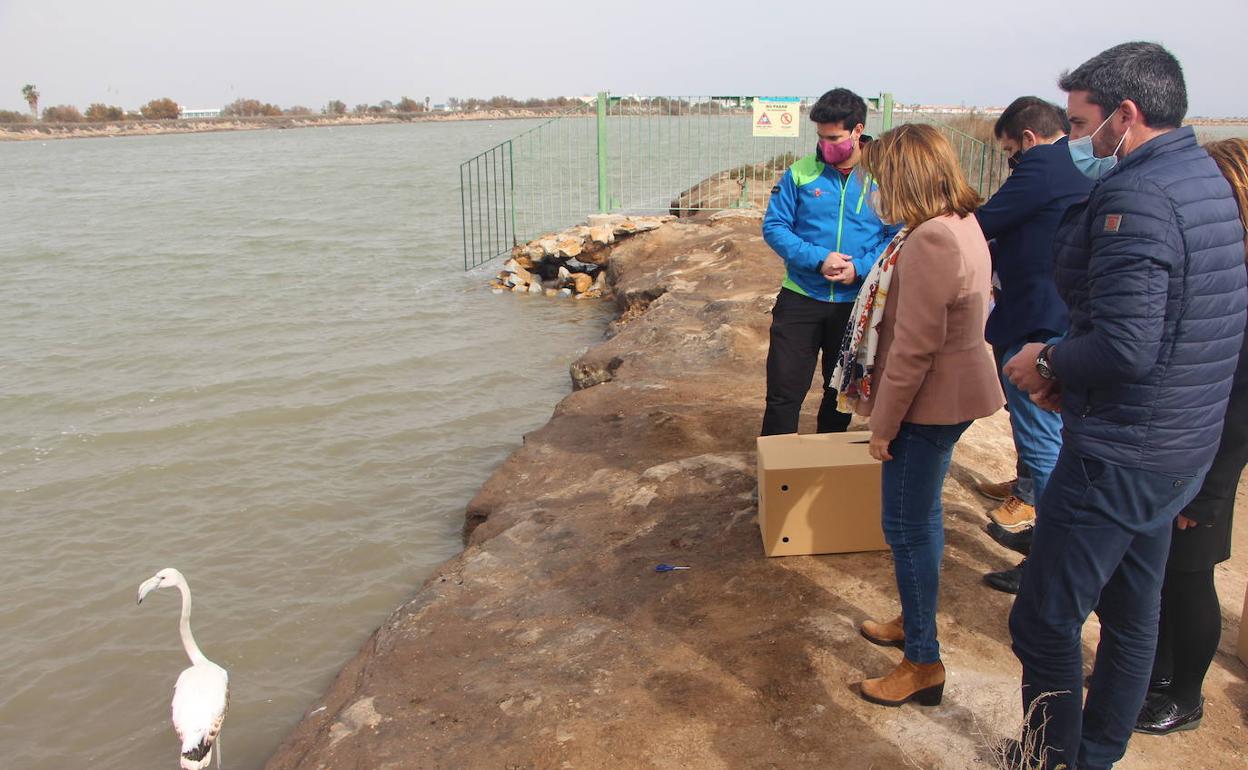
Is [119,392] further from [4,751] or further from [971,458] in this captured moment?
[971,458]

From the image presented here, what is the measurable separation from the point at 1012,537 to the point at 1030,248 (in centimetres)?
135

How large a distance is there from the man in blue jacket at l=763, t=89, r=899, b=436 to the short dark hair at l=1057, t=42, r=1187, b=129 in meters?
1.91

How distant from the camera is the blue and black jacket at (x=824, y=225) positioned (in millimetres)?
4277

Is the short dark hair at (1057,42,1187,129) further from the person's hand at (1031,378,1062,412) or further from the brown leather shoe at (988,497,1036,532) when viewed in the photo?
→ the brown leather shoe at (988,497,1036,532)

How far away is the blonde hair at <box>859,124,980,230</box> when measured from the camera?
2.81m

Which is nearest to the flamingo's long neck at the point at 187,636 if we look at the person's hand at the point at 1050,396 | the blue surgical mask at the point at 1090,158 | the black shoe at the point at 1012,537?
the black shoe at the point at 1012,537

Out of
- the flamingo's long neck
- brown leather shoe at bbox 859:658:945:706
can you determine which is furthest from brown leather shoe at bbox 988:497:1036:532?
the flamingo's long neck

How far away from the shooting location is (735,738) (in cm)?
310

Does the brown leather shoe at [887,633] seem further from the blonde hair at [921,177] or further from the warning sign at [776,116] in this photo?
the warning sign at [776,116]

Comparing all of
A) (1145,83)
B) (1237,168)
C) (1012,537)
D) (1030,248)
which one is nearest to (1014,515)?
(1012,537)

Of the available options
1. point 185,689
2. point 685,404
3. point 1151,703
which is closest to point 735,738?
point 1151,703

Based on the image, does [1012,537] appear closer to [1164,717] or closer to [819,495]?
[819,495]

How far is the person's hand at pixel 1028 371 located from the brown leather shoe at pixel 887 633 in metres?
1.31

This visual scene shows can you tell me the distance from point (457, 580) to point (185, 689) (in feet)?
4.40
